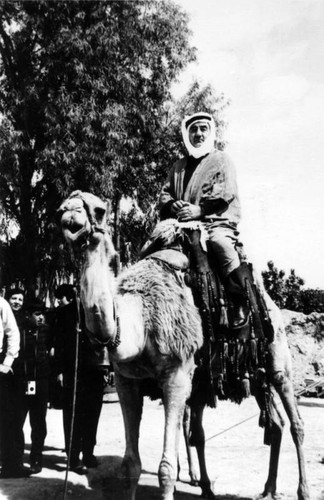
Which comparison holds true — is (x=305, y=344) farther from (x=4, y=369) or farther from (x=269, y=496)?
(x=4, y=369)

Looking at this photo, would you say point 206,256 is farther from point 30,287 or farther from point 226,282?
point 30,287

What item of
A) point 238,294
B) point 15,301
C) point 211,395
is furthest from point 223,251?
point 15,301

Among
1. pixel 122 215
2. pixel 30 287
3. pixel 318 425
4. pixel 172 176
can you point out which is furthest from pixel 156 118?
pixel 172 176

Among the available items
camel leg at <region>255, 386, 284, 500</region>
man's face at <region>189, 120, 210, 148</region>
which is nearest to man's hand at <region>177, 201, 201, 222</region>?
man's face at <region>189, 120, 210, 148</region>

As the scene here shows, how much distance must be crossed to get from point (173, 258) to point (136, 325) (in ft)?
2.88

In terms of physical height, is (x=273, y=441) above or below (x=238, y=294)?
below

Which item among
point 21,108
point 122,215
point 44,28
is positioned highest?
point 44,28

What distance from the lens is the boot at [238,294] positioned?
18.8 feet

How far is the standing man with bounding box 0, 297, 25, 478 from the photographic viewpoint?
6.12 metres

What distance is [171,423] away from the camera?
4.92 meters

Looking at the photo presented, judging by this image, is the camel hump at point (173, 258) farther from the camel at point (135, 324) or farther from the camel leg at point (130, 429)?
the camel leg at point (130, 429)

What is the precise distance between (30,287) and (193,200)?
12416 millimetres

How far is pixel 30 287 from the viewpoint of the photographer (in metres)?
17.7

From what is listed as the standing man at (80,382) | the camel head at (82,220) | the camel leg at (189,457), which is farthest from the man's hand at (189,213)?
the camel leg at (189,457)
